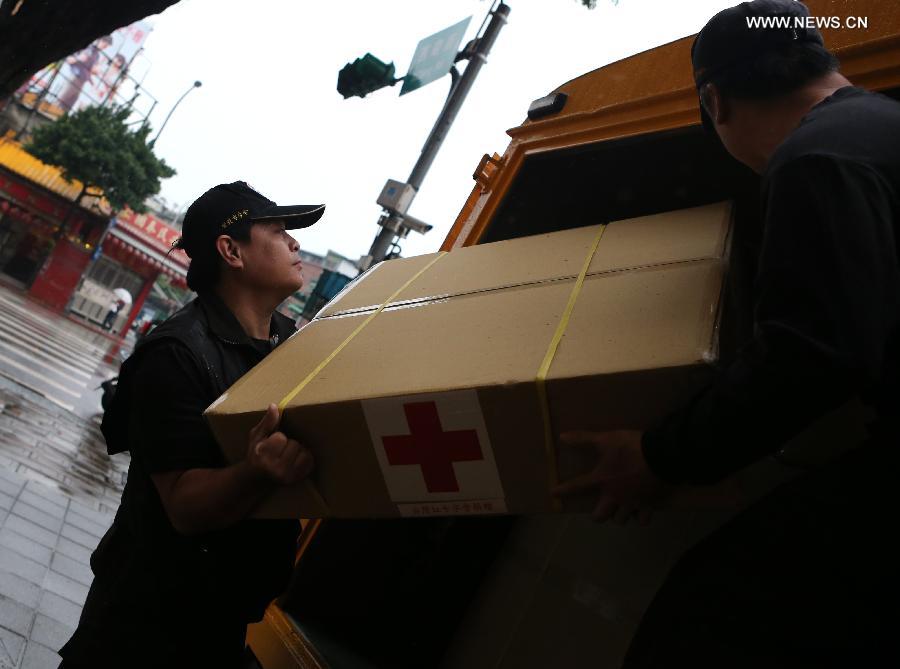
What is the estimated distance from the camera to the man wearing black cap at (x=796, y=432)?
2.80 feet

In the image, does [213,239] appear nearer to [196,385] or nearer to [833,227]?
[196,385]

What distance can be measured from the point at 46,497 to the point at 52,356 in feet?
31.4

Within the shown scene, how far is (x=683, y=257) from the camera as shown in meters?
1.37

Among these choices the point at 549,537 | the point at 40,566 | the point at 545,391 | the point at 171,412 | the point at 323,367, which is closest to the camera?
the point at 545,391

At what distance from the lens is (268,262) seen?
2.04 metres

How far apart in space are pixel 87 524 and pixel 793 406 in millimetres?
5096

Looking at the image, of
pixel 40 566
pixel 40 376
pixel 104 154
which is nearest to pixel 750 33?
pixel 40 566

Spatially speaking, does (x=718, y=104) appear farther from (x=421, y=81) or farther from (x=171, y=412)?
(x=421, y=81)

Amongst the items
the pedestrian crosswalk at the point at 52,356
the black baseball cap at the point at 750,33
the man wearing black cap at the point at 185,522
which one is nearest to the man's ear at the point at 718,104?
the black baseball cap at the point at 750,33

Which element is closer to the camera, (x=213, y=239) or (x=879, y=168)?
(x=879, y=168)

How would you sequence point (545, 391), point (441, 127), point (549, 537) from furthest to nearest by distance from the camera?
point (441, 127), point (549, 537), point (545, 391)

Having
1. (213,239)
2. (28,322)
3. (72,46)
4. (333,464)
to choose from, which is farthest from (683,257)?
(28,322)

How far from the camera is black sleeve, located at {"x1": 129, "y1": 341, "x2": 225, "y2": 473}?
1577 millimetres

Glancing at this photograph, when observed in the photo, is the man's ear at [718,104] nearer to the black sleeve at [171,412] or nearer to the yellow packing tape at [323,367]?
the yellow packing tape at [323,367]
